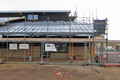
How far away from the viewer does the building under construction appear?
1123cm

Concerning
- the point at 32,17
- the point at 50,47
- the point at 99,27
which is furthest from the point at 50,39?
the point at 32,17

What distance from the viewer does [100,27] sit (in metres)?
11.4

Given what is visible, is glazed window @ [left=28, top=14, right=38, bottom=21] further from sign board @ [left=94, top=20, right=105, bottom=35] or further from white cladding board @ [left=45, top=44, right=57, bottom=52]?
sign board @ [left=94, top=20, right=105, bottom=35]

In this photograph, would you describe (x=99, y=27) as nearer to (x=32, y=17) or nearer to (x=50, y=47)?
(x=50, y=47)

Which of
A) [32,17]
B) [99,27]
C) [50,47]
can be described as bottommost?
[50,47]

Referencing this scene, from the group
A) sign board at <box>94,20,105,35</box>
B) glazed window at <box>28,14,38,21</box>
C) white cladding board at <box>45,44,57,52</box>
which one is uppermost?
glazed window at <box>28,14,38,21</box>

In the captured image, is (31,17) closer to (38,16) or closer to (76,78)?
(38,16)

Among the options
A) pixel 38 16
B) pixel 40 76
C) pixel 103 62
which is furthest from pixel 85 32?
pixel 38 16

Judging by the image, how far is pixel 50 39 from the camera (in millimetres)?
11430

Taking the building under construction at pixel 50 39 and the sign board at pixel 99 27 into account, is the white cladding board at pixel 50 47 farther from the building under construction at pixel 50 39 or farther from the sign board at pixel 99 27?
the sign board at pixel 99 27

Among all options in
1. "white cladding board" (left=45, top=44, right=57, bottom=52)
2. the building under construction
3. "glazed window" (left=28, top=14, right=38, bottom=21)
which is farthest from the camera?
"glazed window" (left=28, top=14, right=38, bottom=21)

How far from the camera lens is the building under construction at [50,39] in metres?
11.2

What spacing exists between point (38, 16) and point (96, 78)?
17.5 m

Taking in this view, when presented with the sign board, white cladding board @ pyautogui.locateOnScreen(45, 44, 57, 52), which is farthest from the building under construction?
white cladding board @ pyautogui.locateOnScreen(45, 44, 57, 52)
